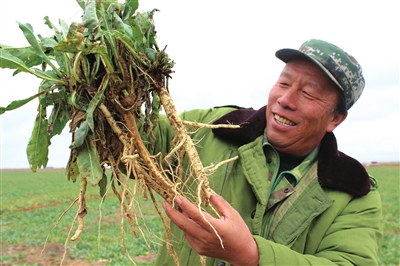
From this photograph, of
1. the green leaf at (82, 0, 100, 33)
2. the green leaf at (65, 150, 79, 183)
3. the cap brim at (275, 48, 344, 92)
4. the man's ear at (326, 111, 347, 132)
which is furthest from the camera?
the man's ear at (326, 111, 347, 132)

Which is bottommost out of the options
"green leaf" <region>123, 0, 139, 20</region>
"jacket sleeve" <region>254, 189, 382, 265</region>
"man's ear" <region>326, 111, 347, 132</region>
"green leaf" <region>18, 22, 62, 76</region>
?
"jacket sleeve" <region>254, 189, 382, 265</region>

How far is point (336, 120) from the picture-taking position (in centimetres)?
243

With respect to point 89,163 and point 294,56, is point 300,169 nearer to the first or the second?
point 294,56

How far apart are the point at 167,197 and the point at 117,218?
10.2 m

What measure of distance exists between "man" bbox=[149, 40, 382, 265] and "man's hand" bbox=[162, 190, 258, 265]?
1.02 ft

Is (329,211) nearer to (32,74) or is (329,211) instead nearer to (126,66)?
(126,66)

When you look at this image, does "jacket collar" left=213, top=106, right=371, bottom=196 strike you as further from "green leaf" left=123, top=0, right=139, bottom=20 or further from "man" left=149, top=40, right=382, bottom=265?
"green leaf" left=123, top=0, right=139, bottom=20

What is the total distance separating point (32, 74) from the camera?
176 centimetres

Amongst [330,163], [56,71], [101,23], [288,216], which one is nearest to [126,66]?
[101,23]

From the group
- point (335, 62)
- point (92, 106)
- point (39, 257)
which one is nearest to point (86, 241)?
point (39, 257)

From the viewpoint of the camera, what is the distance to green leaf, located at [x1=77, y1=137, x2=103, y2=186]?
1736 mm

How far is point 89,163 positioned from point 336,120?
1.61 m

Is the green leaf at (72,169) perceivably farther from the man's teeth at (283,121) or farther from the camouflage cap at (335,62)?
the camouflage cap at (335,62)

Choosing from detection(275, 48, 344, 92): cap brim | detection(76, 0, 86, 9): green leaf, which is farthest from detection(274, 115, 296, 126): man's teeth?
detection(76, 0, 86, 9): green leaf
